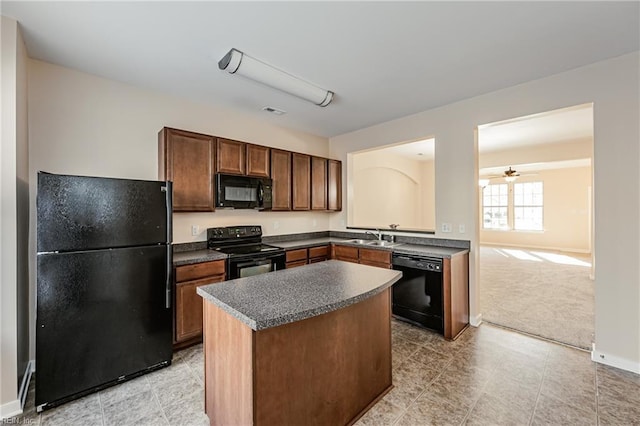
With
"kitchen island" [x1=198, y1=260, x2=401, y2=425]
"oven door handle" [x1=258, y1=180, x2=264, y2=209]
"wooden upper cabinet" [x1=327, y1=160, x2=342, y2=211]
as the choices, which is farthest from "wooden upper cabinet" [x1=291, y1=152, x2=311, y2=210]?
"kitchen island" [x1=198, y1=260, x2=401, y2=425]

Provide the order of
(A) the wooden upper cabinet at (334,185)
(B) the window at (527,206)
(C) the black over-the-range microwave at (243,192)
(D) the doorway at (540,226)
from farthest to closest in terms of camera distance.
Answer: (B) the window at (527,206) < (A) the wooden upper cabinet at (334,185) < (D) the doorway at (540,226) < (C) the black over-the-range microwave at (243,192)

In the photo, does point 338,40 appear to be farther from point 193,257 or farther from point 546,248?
point 546,248

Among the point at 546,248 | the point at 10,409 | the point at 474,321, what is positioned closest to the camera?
the point at 10,409

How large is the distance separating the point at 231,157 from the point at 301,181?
124cm

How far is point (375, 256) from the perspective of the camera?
3637 millimetres

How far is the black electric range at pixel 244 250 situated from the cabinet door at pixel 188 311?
0.39 metres

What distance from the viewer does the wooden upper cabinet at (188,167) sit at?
2887 millimetres

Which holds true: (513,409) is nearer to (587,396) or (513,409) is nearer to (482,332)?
(587,396)

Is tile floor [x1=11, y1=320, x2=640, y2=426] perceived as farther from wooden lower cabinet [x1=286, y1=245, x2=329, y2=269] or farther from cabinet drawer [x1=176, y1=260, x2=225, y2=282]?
wooden lower cabinet [x1=286, y1=245, x2=329, y2=269]

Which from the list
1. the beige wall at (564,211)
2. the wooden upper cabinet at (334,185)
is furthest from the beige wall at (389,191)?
the beige wall at (564,211)

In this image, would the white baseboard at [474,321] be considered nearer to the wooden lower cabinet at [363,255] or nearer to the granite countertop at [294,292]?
the wooden lower cabinet at [363,255]

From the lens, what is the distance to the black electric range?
3051 mm

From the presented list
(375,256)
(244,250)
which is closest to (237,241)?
(244,250)

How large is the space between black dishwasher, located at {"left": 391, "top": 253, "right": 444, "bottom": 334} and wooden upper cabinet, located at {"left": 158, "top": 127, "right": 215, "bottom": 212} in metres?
2.44
